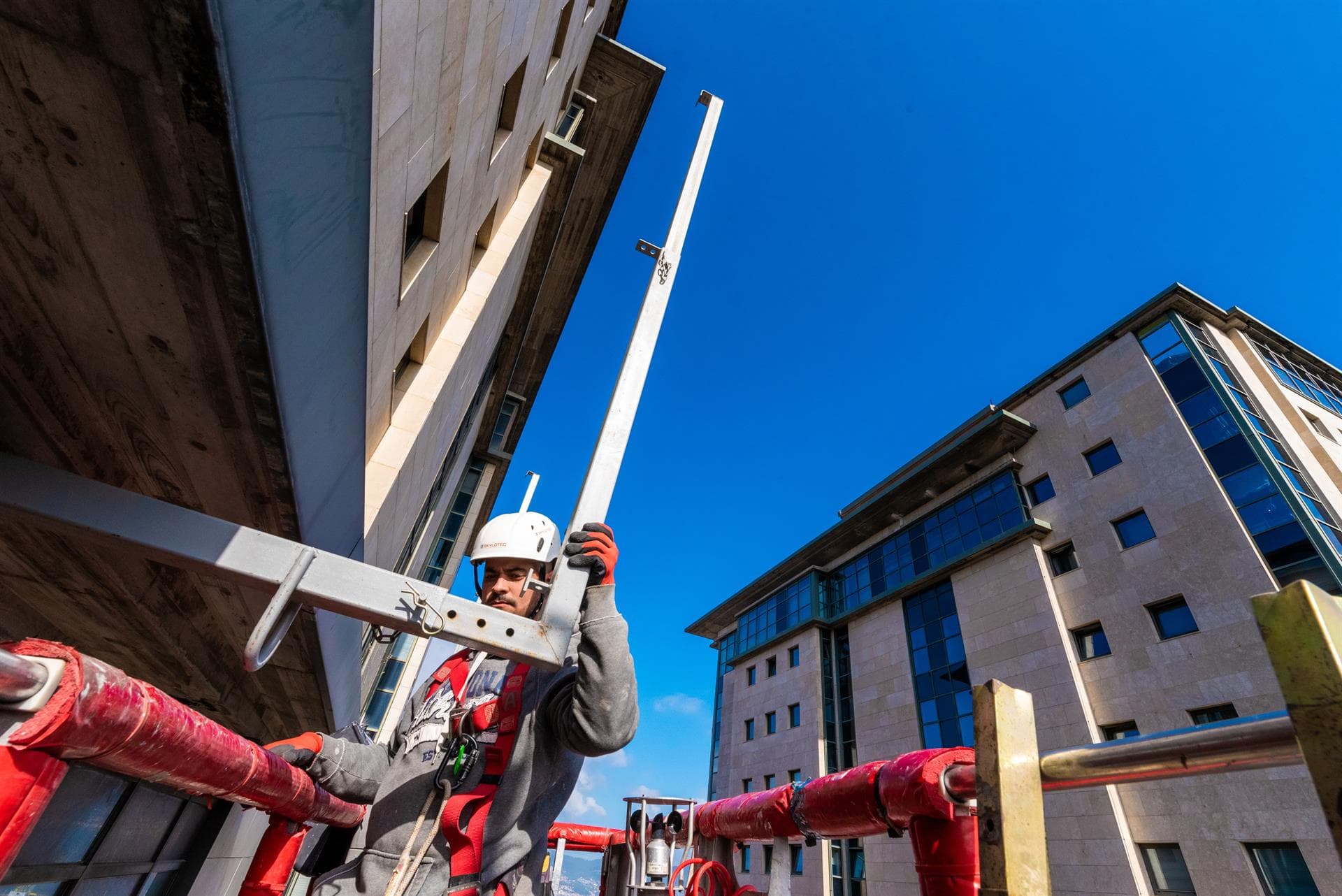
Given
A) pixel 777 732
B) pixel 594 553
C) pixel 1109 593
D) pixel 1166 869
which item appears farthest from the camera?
pixel 777 732

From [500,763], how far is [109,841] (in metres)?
3.98

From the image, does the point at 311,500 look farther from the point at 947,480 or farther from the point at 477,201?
the point at 947,480

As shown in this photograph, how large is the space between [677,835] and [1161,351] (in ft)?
80.1

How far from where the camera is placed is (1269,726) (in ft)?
3.81

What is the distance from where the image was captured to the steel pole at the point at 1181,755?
115cm

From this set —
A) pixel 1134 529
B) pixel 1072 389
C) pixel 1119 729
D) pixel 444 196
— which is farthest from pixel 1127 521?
pixel 444 196

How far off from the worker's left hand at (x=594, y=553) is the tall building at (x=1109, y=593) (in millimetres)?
18767

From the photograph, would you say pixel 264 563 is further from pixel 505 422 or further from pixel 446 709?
pixel 505 422

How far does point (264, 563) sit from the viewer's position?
2521 millimetres

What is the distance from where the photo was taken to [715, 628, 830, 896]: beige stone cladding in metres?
25.9

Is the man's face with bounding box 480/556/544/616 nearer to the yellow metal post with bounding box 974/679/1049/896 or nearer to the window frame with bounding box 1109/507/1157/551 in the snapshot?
the yellow metal post with bounding box 974/679/1049/896

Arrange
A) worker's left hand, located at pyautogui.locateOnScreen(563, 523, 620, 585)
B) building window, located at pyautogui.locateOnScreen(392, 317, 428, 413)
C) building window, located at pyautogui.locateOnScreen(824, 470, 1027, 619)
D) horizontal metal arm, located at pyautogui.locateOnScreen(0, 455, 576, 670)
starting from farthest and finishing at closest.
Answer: building window, located at pyautogui.locateOnScreen(824, 470, 1027, 619) < building window, located at pyautogui.locateOnScreen(392, 317, 428, 413) < worker's left hand, located at pyautogui.locateOnScreen(563, 523, 620, 585) < horizontal metal arm, located at pyautogui.locateOnScreen(0, 455, 576, 670)

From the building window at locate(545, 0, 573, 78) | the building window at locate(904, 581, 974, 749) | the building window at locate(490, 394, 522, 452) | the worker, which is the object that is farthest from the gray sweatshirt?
the building window at locate(904, 581, 974, 749)

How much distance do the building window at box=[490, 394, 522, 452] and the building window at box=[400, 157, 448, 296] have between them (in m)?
15.0
